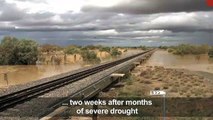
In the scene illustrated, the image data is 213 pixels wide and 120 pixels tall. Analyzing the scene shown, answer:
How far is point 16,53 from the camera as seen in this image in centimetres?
5891

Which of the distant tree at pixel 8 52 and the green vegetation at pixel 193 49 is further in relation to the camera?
the green vegetation at pixel 193 49

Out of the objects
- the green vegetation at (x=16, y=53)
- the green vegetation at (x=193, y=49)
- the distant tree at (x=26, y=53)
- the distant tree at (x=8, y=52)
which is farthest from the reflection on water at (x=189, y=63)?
the distant tree at (x=8, y=52)

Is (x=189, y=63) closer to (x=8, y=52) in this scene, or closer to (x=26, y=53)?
(x=26, y=53)

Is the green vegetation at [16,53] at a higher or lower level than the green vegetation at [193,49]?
higher

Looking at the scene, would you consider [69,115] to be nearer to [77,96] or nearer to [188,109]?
[77,96]

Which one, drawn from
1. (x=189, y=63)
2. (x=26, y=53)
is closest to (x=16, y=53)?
(x=26, y=53)

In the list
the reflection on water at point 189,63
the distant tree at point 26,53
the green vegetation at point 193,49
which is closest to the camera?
the distant tree at point 26,53

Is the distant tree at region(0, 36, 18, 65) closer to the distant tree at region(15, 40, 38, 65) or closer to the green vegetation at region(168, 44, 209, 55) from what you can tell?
the distant tree at region(15, 40, 38, 65)

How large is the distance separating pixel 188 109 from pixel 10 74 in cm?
3165

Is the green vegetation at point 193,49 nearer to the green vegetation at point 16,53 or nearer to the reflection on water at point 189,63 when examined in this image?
the reflection on water at point 189,63

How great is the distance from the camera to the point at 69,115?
12555 mm

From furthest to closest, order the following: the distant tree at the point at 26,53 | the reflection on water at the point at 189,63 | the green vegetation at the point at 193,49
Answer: the green vegetation at the point at 193,49, the reflection on water at the point at 189,63, the distant tree at the point at 26,53

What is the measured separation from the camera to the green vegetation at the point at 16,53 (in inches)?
2297

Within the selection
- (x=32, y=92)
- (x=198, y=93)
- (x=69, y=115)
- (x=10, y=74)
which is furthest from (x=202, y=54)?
(x=69, y=115)
